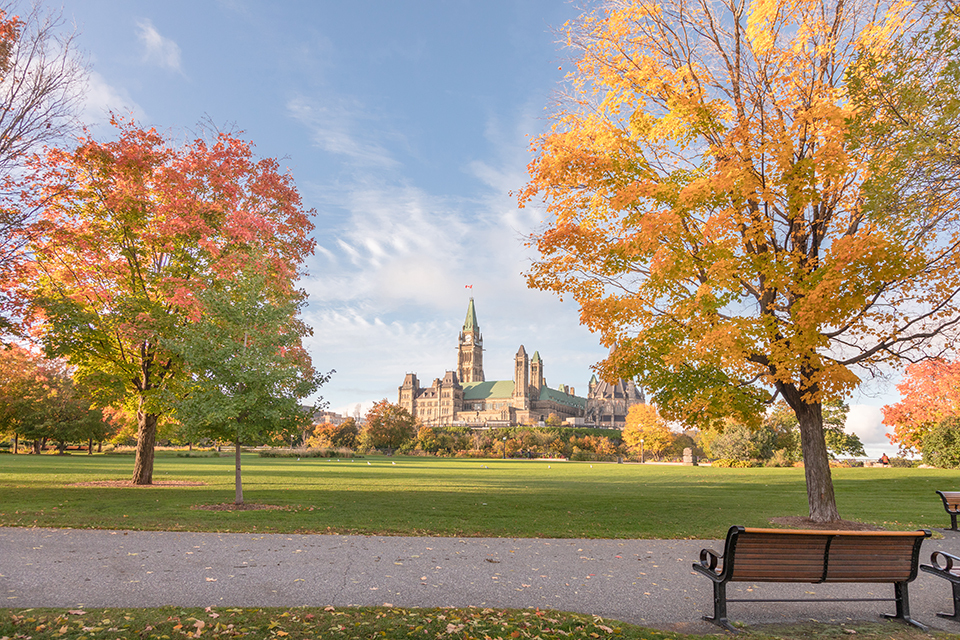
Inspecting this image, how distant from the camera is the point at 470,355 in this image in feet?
641

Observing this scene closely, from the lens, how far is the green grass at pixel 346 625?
4.91 m

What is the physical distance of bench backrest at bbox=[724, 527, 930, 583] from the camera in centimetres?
580

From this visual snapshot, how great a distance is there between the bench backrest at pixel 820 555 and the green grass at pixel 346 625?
0.49 m

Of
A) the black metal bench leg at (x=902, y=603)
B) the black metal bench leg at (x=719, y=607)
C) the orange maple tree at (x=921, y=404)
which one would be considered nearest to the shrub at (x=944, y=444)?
the orange maple tree at (x=921, y=404)

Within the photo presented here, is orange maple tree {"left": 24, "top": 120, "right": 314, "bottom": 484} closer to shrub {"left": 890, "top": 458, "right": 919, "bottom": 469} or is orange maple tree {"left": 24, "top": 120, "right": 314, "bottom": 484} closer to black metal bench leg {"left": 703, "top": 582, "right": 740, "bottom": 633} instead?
black metal bench leg {"left": 703, "top": 582, "right": 740, "bottom": 633}

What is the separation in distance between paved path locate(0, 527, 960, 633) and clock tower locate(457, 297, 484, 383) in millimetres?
185139

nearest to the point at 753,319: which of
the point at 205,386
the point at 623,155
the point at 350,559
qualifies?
the point at 623,155

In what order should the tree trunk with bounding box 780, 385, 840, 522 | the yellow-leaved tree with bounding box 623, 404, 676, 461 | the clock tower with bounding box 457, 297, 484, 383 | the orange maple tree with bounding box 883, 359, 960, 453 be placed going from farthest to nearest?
the clock tower with bounding box 457, 297, 484, 383 < the yellow-leaved tree with bounding box 623, 404, 676, 461 < the orange maple tree with bounding box 883, 359, 960, 453 < the tree trunk with bounding box 780, 385, 840, 522

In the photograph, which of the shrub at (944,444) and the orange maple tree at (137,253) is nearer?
the orange maple tree at (137,253)

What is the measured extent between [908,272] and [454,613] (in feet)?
32.6

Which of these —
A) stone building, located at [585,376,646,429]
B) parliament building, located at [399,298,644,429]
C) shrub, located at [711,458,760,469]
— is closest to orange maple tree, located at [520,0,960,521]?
shrub, located at [711,458,760,469]

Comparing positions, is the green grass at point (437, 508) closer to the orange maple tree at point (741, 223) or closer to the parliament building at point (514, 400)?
the orange maple tree at point (741, 223)

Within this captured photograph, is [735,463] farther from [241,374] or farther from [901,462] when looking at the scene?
[241,374]

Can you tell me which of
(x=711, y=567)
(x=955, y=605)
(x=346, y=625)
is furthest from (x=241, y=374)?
(x=955, y=605)
